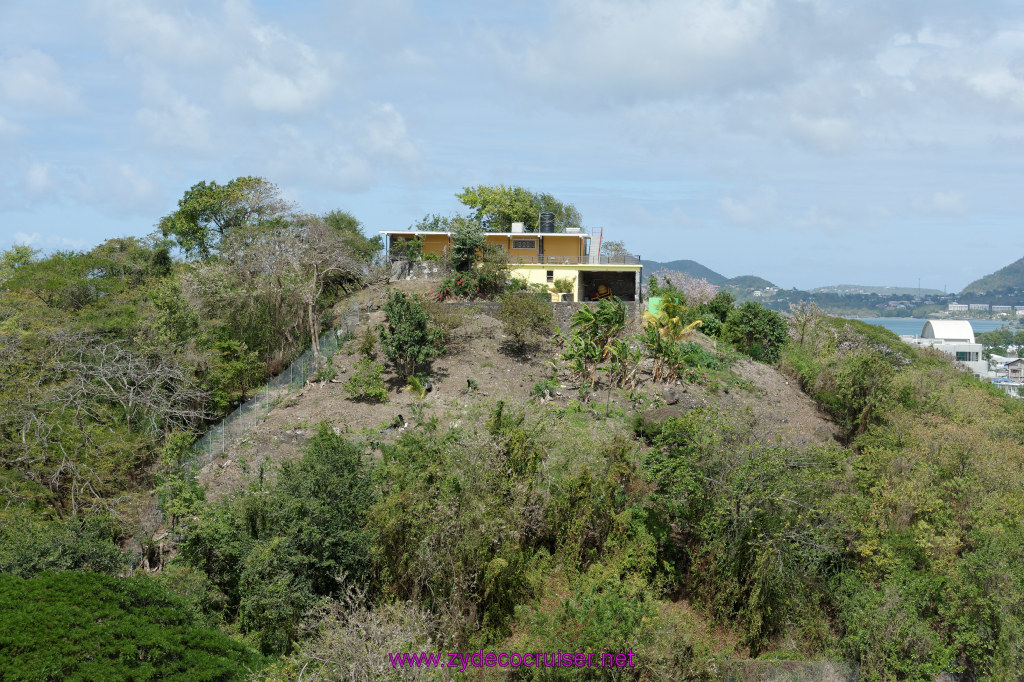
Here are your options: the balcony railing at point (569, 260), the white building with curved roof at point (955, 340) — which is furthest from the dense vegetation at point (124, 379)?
the white building with curved roof at point (955, 340)

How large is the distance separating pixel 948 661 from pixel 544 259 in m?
26.8

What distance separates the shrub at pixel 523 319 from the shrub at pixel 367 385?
6.22 metres

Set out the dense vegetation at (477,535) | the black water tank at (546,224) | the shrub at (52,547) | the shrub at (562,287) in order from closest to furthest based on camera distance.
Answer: the dense vegetation at (477,535) < the shrub at (52,547) < the shrub at (562,287) < the black water tank at (546,224)

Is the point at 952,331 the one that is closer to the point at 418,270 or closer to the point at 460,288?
the point at 418,270

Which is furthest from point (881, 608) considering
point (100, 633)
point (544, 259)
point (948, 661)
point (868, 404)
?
point (544, 259)

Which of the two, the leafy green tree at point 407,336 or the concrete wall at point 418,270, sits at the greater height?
the concrete wall at point 418,270

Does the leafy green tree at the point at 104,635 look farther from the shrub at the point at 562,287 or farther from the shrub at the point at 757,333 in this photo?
the shrub at the point at 757,333

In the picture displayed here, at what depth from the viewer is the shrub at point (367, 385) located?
26781 mm

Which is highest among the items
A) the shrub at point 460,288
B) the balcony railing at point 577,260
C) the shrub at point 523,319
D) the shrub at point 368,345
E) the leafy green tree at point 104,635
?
the balcony railing at point 577,260

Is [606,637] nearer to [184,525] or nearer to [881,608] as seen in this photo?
[881,608]

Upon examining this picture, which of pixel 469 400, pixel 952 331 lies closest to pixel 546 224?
pixel 469 400

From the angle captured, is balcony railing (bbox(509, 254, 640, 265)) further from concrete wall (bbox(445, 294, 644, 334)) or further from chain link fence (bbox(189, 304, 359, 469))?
chain link fence (bbox(189, 304, 359, 469))

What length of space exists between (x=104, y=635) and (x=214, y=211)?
33.6 m

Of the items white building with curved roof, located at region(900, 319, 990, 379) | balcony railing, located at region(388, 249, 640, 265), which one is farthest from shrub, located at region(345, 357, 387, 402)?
white building with curved roof, located at region(900, 319, 990, 379)
